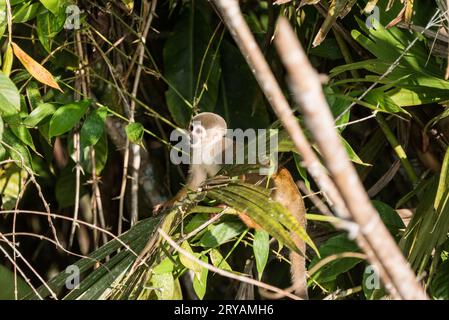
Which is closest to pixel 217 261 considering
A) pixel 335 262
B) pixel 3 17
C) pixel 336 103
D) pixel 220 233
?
pixel 220 233

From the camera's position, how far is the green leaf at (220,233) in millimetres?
2082

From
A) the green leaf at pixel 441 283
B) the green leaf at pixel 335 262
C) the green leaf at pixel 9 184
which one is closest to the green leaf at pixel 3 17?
the green leaf at pixel 9 184

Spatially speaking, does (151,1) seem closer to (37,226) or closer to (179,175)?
(179,175)

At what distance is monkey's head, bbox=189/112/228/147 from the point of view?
2652mm

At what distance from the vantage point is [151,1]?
8.72 feet

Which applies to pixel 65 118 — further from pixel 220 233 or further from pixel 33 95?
pixel 220 233

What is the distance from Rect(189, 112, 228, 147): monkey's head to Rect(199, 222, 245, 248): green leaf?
604 millimetres

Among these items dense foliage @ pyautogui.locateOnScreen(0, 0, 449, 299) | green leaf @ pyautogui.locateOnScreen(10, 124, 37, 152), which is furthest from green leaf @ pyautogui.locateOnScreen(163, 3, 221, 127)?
green leaf @ pyautogui.locateOnScreen(10, 124, 37, 152)

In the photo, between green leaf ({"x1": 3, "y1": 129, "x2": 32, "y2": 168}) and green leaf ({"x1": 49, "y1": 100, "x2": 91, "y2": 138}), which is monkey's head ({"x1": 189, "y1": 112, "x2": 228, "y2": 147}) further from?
green leaf ({"x1": 3, "y1": 129, "x2": 32, "y2": 168})

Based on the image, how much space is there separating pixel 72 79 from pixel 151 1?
0.41 meters

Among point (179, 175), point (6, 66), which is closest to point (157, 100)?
point (179, 175)

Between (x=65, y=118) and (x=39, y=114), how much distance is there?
0.10m

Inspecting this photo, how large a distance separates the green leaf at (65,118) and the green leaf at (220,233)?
51 centimetres

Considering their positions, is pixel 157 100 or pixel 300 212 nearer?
pixel 300 212
